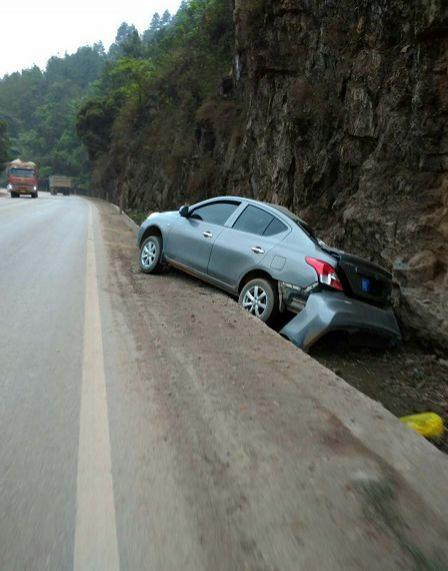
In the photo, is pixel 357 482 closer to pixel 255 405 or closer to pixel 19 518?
pixel 255 405

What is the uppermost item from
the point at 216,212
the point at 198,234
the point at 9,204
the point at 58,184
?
the point at 216,212

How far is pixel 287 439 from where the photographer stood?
10.7 ft

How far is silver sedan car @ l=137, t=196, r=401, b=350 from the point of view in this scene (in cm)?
566

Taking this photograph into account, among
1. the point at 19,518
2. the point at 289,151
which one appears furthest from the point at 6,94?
the point at 19,518

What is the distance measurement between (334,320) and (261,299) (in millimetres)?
1281

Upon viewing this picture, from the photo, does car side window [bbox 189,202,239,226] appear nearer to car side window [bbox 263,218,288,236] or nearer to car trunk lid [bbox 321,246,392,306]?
car side window [bbox 263,218,288,236]

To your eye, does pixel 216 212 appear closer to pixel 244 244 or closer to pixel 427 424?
pixel 244 244

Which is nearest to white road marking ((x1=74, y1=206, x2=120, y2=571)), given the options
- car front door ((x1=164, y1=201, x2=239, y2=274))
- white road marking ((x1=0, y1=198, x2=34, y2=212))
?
car front door ((x1=164, y1=201, x2=239, y2=274))

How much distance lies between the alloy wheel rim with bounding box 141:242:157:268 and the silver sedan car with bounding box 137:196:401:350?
0.46 m

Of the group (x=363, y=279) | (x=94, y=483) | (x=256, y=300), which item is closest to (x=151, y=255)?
(x=256, y=300)

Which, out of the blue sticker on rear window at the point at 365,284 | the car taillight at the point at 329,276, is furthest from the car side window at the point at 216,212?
the blue sticker on rear window at the point at 365,284

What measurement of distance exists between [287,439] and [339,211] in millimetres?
7819

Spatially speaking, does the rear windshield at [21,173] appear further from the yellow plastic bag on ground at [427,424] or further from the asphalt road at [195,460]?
the yellow plastic bag on ground at [427,424]

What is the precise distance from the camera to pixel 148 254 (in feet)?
29.5
